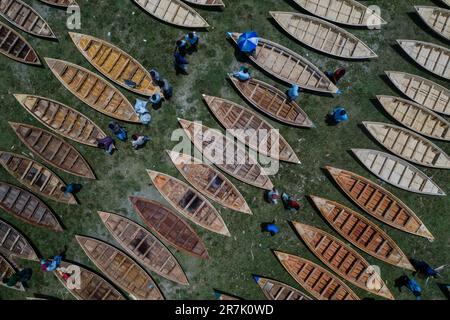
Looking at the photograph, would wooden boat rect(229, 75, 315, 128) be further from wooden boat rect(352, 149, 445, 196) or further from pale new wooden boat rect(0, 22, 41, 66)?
pale new wooden boat rect(0, 22, 41, 66)

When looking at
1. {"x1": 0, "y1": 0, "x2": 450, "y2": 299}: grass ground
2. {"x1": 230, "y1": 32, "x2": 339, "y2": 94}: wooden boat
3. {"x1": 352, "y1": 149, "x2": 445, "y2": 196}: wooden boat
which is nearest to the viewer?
{"x1": 230, "y1": 32, "x2": 339, "y2": 94}: wooden boat

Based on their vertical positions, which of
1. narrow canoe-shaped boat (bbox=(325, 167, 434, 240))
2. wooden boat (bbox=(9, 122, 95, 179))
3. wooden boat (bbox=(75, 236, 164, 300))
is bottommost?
wooden boat (bbox=(75, 236, 164, 300))

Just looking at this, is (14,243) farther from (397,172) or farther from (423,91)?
(423,91)

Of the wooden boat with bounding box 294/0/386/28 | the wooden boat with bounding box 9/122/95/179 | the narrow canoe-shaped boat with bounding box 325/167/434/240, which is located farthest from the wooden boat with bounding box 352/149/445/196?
the wooden boat with bounding box 9/122/95/179

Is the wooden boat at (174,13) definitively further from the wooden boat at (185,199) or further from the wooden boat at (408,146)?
the wooden boat at (408,146)

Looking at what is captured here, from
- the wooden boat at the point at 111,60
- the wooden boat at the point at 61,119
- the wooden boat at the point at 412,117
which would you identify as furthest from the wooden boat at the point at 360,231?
the wooden boat at the point at 61,119

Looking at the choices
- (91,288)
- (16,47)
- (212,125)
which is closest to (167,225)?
(91,288)

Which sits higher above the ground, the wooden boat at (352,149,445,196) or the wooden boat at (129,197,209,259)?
the wooden boat at (352,149,445,196)
